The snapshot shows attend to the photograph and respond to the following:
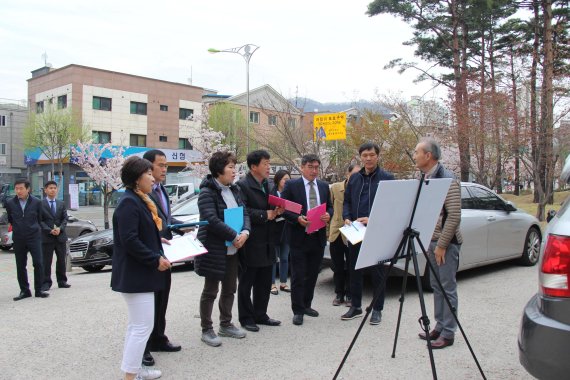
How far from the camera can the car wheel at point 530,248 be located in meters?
8.37

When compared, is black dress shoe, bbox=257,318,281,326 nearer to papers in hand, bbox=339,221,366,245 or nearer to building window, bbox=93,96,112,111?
papers in hand, bbox=339,221,366,245

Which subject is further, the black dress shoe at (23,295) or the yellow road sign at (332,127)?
the yellow road sign at (332,127)

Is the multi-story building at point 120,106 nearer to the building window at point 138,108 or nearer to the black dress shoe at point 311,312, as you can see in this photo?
the building window at point 138,108

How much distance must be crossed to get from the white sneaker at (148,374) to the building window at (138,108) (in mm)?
42759

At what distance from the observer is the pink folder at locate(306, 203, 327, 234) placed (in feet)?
17.3

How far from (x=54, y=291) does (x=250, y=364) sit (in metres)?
4.70

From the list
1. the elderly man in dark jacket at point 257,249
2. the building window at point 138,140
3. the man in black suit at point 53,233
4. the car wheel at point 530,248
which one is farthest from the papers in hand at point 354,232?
the building window at point 138,140

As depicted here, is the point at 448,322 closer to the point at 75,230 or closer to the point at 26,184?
the point at 26,184

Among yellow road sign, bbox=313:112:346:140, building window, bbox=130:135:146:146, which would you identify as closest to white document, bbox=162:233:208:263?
yellow road sign, bbox=313:112:346:140

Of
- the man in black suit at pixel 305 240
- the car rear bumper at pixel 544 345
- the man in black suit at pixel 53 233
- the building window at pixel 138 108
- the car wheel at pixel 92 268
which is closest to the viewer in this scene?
the car rear bumper at pixel 544 345

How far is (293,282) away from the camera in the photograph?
217 inches

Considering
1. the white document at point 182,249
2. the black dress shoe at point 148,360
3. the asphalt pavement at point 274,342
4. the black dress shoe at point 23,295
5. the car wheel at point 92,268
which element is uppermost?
the white document at point 182,249

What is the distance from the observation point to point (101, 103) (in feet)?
137

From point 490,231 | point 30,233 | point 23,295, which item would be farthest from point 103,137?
point 490,231
